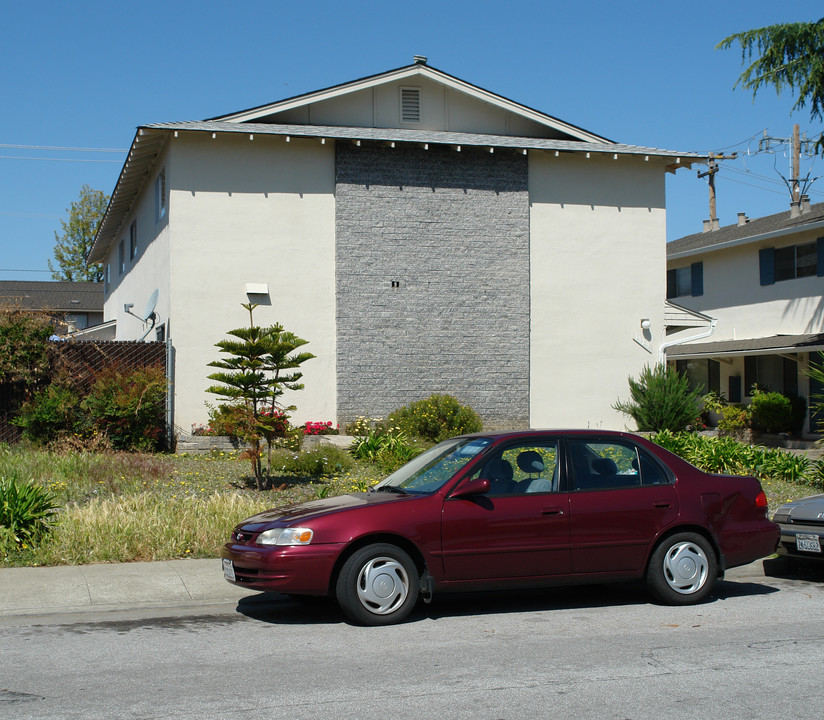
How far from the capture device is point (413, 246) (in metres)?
20.8

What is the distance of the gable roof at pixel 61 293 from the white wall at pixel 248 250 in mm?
29044

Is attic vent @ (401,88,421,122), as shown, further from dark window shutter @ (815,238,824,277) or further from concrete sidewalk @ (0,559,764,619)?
concrete sidewalk @ (0,559,764,619)

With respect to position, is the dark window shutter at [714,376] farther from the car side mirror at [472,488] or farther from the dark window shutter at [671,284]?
the car side mirror at [472,488]

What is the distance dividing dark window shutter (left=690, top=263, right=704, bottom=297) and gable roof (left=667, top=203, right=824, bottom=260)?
2.04 ft

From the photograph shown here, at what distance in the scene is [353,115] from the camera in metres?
21.0

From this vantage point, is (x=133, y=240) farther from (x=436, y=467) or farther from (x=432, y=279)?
(x=436, y=467)

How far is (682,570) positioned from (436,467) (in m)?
2.34

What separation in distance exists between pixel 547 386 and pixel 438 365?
2.80 m

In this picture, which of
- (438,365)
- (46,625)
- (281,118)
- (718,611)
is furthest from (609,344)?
(46,625)

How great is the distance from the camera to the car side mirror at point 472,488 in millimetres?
7301

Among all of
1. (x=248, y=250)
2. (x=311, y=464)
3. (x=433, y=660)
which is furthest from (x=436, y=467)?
(x=248, y=250)

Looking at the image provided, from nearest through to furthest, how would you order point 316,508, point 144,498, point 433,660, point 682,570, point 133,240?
point 433,660 < point 316,508 < point 682,570 < point 144,498 < point 133,240

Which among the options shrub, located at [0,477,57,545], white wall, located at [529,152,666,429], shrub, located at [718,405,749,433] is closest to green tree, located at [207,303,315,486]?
shrub, located at [0,477,57,545]

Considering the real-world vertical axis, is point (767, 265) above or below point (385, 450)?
above
